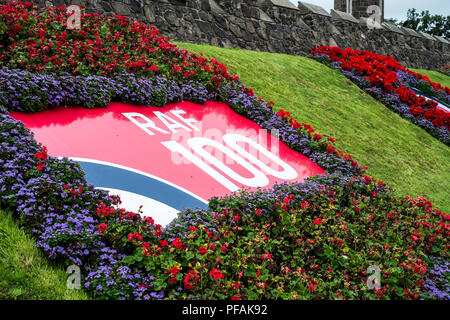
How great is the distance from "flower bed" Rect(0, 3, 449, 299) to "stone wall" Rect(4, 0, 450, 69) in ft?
13.6

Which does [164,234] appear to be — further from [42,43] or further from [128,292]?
[42,43]

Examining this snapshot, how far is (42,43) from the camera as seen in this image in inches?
278

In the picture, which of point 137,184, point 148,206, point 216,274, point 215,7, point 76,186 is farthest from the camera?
point 215,7

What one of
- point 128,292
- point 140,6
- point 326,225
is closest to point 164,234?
point 128,292

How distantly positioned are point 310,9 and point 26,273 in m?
15.0

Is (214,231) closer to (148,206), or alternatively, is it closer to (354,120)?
(148,206)

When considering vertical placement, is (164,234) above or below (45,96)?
below

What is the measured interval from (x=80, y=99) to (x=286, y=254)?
3.70 metres

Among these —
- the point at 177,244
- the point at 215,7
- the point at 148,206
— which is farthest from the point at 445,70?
the point at 177,244

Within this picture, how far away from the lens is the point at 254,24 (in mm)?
13297

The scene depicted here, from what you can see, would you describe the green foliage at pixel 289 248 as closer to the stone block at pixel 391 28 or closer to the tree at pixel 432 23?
the stone block at pixel 391 28

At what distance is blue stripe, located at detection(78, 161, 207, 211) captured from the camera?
4.77m

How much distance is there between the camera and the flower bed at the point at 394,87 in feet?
39.1
